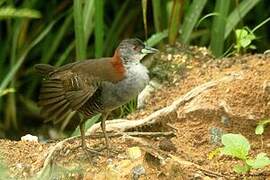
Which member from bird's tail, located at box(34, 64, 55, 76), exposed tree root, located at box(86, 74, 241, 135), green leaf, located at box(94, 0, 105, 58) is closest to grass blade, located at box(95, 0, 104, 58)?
green leaf, located at box(94, 0, 105, 58)

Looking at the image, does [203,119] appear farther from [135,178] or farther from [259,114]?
[135,178]

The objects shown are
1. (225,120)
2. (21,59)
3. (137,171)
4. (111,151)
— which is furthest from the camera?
(21,59)

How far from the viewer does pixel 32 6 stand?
659 centimetres

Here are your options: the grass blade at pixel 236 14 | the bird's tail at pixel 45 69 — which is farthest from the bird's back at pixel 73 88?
the grass blade at pixel 236 14

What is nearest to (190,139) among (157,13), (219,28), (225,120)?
(225,120)

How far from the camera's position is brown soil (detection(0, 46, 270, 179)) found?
3561 mm

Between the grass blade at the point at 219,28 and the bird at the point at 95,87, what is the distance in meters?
1.95

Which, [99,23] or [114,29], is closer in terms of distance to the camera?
[99,23]

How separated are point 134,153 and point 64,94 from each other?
1.36ft

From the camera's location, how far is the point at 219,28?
5.75 m

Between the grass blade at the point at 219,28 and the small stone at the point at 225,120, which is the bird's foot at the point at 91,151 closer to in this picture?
the small stone at the point at 225,120

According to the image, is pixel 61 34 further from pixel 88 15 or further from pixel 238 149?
pixel 238 149

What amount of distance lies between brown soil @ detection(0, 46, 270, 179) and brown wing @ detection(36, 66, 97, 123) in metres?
0.20

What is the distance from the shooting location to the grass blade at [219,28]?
18.6 feet
